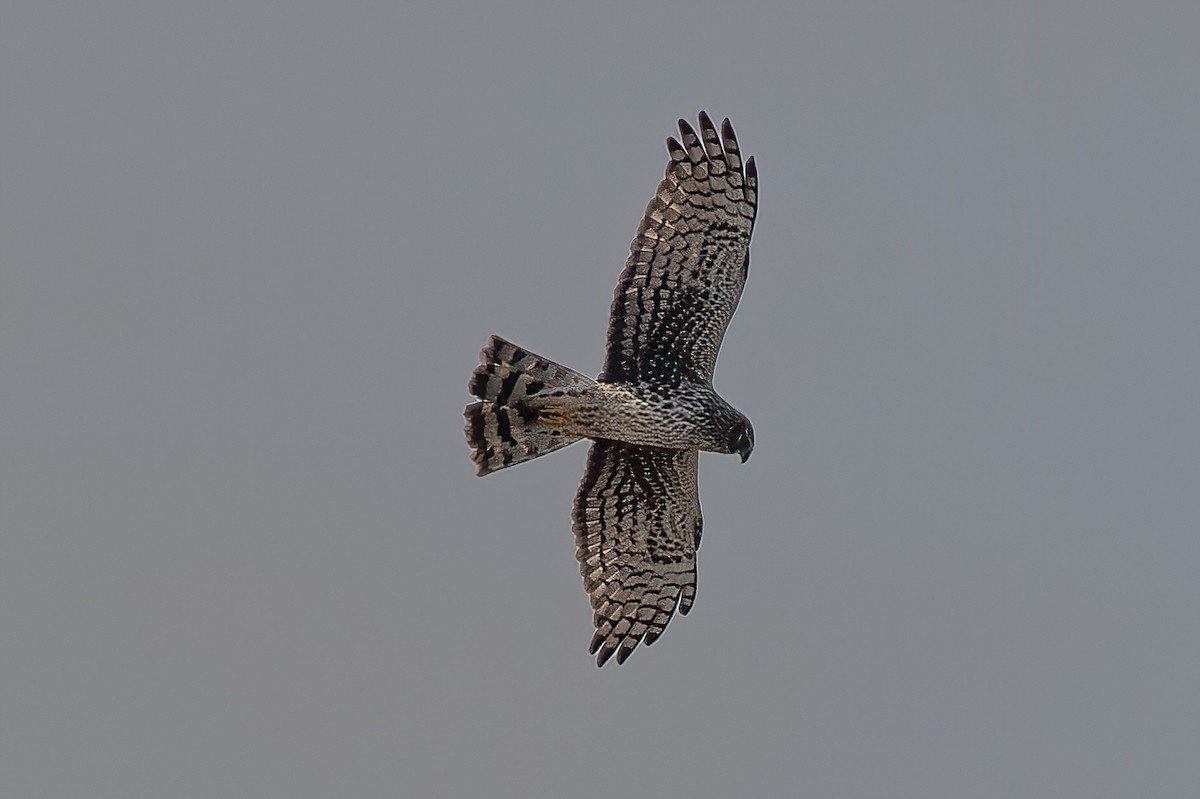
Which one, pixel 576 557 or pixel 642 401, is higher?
pixel 642 401

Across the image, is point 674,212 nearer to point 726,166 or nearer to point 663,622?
point 726,166

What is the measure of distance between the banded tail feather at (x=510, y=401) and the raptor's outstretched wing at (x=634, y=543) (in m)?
0.98

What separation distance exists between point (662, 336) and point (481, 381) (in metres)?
1.59

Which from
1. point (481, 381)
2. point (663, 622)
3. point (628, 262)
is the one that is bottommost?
point (663, 622)

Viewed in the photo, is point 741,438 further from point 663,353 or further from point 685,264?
point 685,264

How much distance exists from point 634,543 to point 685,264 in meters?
2.56

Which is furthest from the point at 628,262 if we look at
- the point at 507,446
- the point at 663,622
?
the point at 663,622

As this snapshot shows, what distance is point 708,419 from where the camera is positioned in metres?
18.3

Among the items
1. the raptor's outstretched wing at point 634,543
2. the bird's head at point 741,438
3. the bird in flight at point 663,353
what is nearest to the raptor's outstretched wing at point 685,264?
the bird in flight at point 663,353

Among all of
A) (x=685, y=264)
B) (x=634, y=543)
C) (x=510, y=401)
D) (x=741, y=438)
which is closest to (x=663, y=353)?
(x=685, y=264)

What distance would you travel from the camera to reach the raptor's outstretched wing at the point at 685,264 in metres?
18.3

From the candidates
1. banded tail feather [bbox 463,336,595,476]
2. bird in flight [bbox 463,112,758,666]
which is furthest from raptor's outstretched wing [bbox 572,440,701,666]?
banded tail feather [bbox 463,336,595,476]

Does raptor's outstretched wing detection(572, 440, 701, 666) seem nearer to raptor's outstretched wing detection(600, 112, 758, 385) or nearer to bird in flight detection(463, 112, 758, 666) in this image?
bird in flight detection(463, 112, 758, 666)

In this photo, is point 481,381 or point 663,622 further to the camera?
point 663,622
